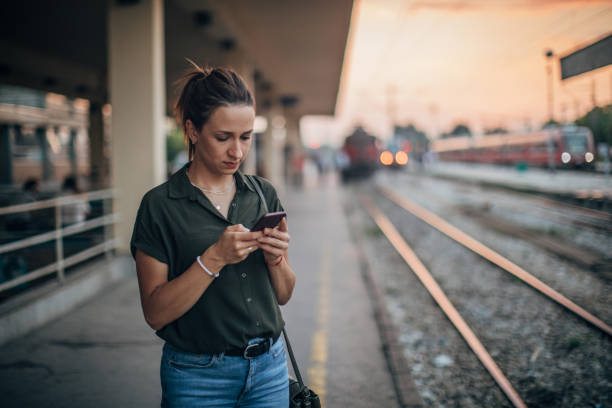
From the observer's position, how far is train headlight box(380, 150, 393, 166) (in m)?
34.2

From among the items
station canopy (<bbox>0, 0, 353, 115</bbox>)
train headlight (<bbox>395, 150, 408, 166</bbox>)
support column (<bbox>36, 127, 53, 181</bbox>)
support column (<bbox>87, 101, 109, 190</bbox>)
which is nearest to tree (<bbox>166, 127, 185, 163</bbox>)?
support column (<bbox>36, 127, 53, 181</bbox>)

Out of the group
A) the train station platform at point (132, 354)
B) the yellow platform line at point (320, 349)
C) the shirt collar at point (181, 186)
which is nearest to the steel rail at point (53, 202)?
the train station platform at point (132, 354)

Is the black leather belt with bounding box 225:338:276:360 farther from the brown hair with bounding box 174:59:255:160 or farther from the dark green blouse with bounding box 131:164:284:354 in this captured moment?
the brown hair with bounding box 174:59:255:160

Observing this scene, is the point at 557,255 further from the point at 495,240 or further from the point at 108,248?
the point at 108,248

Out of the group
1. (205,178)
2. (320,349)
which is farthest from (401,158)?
(205,178)

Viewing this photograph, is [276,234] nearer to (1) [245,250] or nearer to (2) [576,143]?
(1) [245,250]

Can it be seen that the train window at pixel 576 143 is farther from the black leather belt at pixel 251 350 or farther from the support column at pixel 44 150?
the support column at pixel 44 150

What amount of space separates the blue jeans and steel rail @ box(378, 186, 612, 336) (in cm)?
413

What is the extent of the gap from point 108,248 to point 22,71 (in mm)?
12498

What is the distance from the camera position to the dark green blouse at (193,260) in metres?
1.83

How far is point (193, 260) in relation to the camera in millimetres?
1855

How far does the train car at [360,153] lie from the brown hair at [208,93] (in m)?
33.0

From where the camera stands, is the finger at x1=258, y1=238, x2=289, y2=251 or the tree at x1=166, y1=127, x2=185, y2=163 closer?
the finger at x1=258, y1=238, x2=289, y2=251

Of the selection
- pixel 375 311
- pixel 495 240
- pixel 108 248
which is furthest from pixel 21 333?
pixel 495 240
